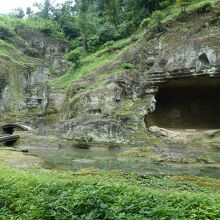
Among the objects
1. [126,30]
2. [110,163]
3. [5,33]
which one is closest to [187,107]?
[126,30]

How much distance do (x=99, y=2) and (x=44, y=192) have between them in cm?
5669

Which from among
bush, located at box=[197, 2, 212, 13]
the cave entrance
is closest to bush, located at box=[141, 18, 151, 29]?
bush, located at box=[197, 2, 212, 13]

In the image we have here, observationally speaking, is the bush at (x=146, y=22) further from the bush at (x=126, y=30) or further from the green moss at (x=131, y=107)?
the green moss at (x=131, y=107)

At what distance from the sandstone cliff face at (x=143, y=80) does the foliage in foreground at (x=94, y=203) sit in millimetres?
19872

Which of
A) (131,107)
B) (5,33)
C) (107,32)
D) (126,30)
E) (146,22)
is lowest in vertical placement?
(131,107)

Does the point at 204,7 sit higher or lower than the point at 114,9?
lower

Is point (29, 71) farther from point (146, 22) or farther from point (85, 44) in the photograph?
point (146, 22)

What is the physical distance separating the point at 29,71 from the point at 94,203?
4746 centimetres

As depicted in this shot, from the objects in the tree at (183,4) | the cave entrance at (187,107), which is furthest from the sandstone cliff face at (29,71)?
the tree at (183,4)

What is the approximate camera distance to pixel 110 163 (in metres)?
21.4

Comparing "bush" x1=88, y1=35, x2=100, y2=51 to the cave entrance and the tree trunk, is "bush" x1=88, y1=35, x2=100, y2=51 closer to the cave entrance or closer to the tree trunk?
the tree trunk

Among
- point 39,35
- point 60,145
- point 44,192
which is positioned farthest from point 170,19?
point 39,35

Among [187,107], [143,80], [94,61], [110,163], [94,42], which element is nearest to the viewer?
[110,163]

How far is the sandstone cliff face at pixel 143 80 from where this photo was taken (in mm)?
30891
